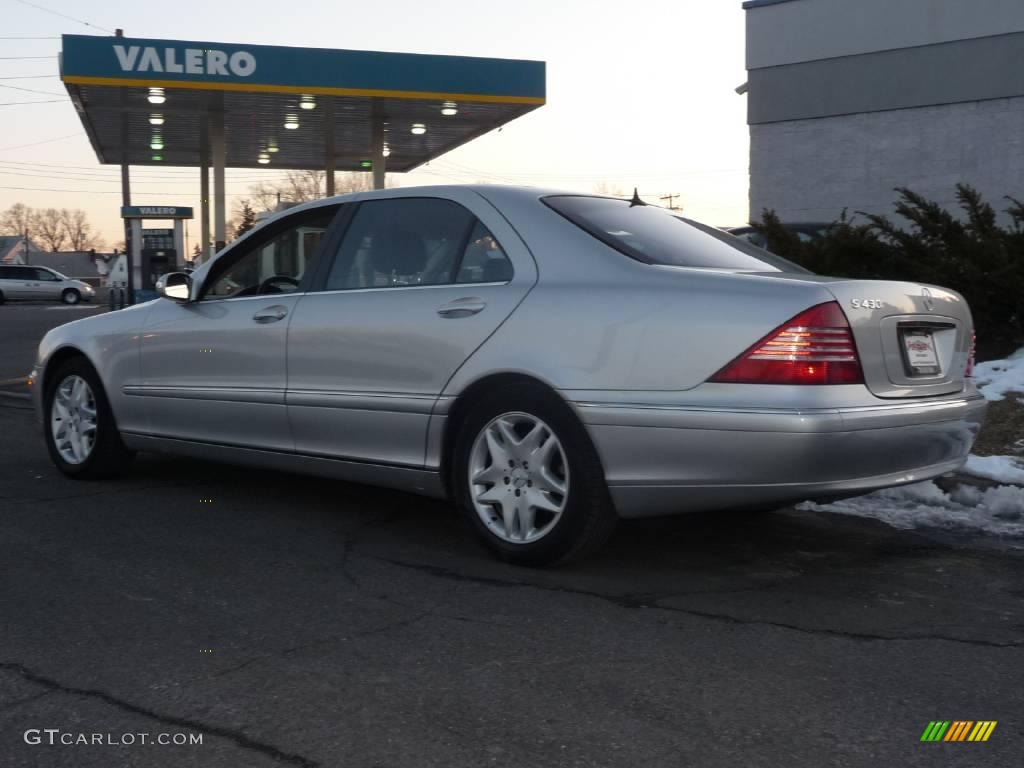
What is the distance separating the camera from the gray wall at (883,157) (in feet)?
89.6

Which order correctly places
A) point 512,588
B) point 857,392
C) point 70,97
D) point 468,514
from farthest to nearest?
point 70,97 < point 468,514 < point 512,588 < point 857,392

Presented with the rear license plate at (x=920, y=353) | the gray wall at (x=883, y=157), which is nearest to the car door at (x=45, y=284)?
the gray wall at (x=883, y=157)

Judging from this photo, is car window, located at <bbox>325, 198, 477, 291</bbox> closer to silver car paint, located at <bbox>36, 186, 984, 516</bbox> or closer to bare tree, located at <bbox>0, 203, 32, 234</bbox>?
silver car paint, located at <bbox>36, 186, 984, 516</bbox>

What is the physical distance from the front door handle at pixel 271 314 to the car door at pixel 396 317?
99 millimetres

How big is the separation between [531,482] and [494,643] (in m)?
0.94

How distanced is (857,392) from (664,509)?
0.79m

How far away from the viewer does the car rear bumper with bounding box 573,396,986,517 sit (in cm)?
390

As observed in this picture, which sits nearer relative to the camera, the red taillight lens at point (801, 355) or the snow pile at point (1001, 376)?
the red taillight lens at point (801, 355)

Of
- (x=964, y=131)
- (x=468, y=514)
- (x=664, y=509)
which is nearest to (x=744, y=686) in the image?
(x=664, y=509)

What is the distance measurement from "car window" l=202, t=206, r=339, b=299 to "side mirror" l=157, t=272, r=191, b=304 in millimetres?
99

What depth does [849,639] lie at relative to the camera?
3.68 m

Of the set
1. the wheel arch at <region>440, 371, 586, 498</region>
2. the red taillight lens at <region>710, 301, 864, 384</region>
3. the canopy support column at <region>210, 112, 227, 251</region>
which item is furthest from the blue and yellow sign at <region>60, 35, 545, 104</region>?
the red taillight lens at <region>710, 301, 864, 384</region>

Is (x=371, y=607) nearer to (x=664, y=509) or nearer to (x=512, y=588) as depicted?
(x=512, y=588)

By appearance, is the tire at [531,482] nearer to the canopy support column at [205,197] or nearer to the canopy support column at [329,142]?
the canopy support column at [329,142]
